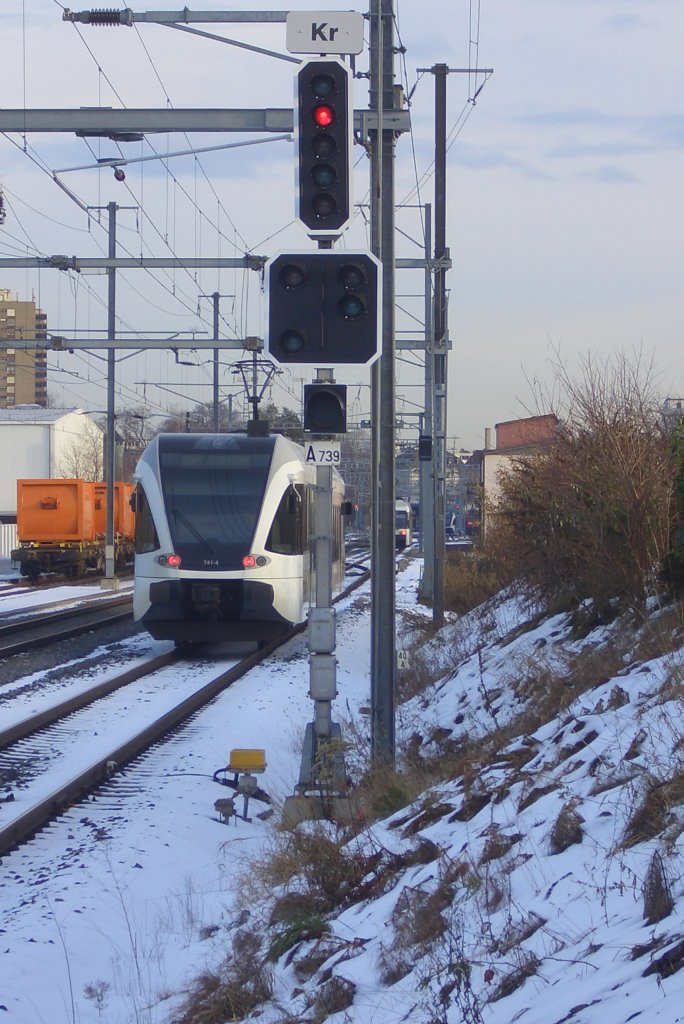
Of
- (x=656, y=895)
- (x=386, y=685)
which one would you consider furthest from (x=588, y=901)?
(x=386, y=685)

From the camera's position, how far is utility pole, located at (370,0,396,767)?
973 centimetres

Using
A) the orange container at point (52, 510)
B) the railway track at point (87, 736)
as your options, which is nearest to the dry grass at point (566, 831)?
the railway track at point (87, 736)

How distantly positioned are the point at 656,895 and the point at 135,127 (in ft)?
34.9

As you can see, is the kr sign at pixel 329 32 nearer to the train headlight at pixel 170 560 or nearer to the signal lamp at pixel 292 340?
the signal lamp at pixel 292 340

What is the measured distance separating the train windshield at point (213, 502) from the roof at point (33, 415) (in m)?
74.6

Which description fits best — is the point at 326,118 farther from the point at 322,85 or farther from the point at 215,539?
the point at 215,539

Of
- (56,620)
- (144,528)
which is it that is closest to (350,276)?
(144,528)

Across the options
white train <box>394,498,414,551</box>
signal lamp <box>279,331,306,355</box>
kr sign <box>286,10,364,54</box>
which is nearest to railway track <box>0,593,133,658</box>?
signal lamp <box>279,331,306,355</box>

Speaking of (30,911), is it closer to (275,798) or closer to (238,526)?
(275,798)

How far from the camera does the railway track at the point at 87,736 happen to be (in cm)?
835

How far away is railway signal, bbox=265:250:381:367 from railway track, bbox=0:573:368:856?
351 centimetres

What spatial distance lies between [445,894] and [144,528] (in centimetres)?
1248

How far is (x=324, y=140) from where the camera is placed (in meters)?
8.35

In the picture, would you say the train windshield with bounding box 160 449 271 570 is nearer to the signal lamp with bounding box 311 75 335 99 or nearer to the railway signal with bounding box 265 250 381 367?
the railway signal with bounding box 265 250 381 367
